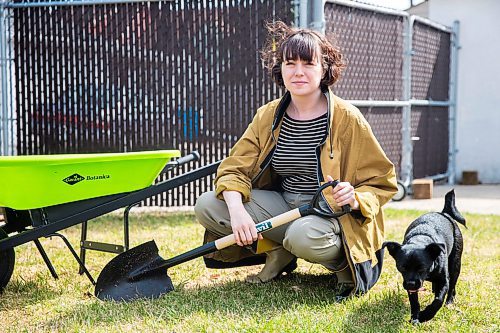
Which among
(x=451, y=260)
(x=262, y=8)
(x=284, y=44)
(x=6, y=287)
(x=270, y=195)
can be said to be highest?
(x=262, y=8)

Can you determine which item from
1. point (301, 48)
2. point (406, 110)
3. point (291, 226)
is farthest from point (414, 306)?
point (406, 110)

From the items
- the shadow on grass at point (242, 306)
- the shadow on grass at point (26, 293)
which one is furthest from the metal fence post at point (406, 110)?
the shadow on grass at point (26, 293)

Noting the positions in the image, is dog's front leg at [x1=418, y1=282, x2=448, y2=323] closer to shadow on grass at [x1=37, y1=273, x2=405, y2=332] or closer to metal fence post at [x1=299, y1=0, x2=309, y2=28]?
shadow on grass at [x1=37, y1=273, x2=405, y2=332]

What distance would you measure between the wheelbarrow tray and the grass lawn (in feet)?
1.73

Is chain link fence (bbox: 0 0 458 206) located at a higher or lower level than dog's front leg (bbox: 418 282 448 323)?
higher

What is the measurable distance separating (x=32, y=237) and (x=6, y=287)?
0.56 metres

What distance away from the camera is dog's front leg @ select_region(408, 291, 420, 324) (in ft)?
10.3

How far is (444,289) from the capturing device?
315 centimetres

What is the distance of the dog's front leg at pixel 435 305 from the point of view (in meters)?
3.10

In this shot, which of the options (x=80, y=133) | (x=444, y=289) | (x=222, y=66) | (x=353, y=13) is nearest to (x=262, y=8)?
(x=222, y=66)

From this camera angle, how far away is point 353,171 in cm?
355

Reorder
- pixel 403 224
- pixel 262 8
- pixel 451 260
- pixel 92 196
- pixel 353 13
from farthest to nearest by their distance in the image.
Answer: pixel 353 13, pixel 262 8, pixel 403 224, pixel 92 196, pixel 451 260

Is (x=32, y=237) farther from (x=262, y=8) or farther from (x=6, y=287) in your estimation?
(x=262, y=8)

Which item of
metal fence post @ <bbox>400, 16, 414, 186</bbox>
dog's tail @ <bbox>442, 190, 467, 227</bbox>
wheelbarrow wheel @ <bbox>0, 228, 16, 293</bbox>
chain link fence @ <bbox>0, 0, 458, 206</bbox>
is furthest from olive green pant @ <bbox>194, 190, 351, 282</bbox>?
metal fence post @ <bbox>400, 16, 414, 186</bbox>
